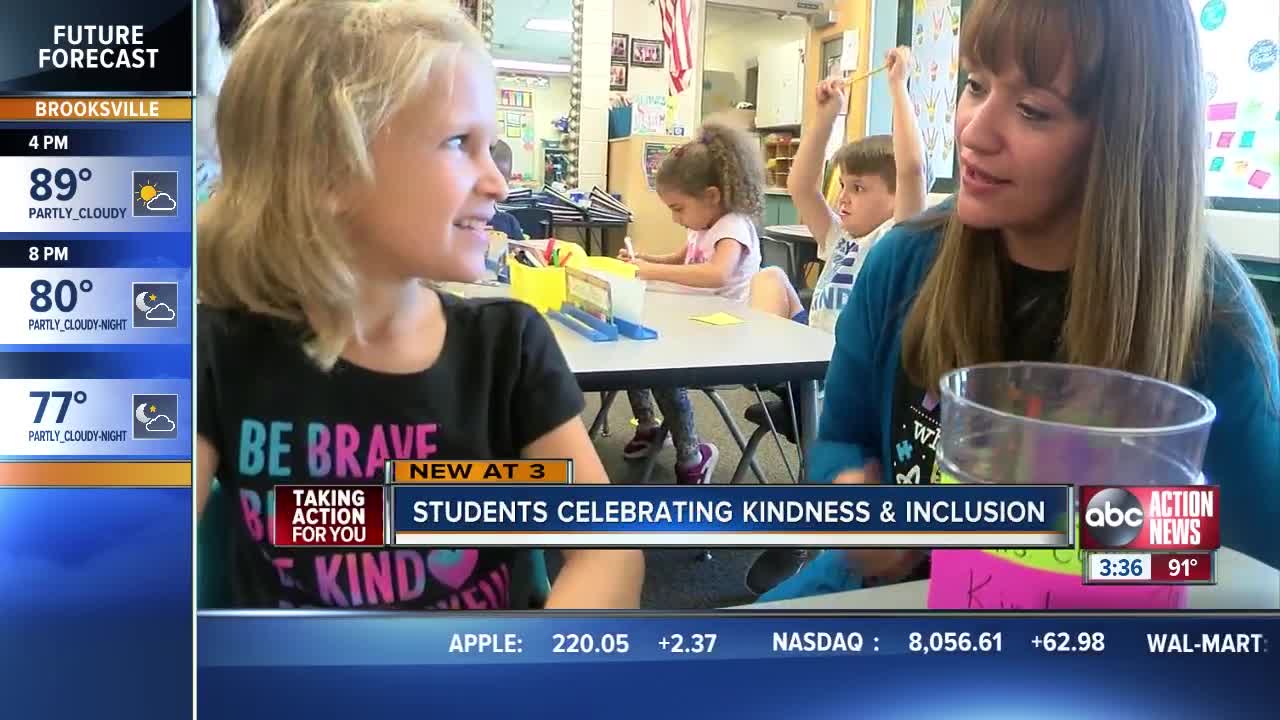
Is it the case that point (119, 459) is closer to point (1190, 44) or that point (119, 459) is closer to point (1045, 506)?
point (1045, 506)

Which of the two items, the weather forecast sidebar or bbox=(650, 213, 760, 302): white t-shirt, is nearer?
the weather forecast sidebar

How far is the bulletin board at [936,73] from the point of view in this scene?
0.48 metres

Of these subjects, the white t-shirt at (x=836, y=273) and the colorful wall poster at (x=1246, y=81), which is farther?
the white t-shirt at (x=836, y=273)

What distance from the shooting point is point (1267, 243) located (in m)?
0.46

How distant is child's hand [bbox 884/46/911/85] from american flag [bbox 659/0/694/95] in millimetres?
111

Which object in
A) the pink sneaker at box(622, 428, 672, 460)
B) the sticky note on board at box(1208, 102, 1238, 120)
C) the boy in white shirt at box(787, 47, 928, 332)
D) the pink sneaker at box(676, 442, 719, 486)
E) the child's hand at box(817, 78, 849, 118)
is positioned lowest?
the pink sneaker at box(676, 442, 719, 486)

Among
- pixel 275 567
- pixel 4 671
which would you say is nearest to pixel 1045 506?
pixel 275 567

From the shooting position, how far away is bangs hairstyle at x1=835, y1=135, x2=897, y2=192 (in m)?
0.52

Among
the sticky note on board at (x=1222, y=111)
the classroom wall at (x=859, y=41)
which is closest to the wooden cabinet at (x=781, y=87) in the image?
the classroom wall at (x=859, y=41)

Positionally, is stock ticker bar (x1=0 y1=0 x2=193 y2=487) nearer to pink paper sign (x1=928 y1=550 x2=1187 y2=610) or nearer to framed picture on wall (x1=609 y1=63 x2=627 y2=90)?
framed picture on wall (x1=609 y1=63 x2=627 y2=90)

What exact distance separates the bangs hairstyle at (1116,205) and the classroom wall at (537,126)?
215 mm
